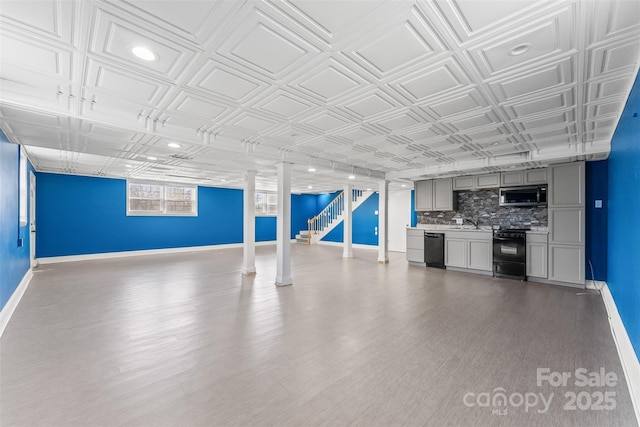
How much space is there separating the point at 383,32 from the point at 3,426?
143 inches

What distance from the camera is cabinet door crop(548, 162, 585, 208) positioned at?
17.7 ft

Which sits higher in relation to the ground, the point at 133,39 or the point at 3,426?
the point at 133,39

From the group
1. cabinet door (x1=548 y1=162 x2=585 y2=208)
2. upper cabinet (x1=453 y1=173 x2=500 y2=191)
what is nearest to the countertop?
cabinet door (x1=548 y1=162 x2=585 y2=208)

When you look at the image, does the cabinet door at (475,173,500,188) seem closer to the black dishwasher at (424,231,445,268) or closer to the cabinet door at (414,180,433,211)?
the cabinet door at (414,180,433,211)

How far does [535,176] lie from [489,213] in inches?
53.7

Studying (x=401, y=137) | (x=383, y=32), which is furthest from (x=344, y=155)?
(x=383, y=32)

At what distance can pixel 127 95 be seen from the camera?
2961mm

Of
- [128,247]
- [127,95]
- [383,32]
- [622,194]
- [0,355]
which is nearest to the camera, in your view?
[383,32]

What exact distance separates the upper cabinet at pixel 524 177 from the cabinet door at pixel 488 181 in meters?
0.10

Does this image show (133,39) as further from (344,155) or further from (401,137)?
(344,155)

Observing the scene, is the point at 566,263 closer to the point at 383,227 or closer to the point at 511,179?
the point at 511,179

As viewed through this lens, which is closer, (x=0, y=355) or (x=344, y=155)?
(x=0, y=355)

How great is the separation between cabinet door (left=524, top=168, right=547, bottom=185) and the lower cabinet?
1419 mm

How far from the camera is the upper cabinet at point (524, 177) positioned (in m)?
6.07
